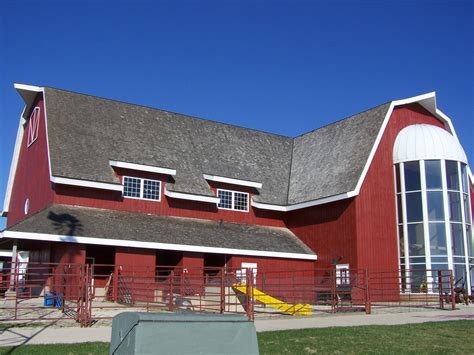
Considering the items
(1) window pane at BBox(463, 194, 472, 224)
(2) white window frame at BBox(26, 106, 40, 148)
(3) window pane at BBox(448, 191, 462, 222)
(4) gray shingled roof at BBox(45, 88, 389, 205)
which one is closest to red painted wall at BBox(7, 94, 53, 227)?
(2) white window frame at BBox(26, 106, 40, 148)

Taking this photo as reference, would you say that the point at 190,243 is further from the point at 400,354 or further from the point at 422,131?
the point at 400,354

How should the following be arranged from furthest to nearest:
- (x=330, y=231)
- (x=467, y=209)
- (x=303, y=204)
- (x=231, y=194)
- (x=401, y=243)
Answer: (x=231, y=194) → (x=303, y=204) → (x=330, y=231) → (x=467, y=209) → (x=401, y=243)

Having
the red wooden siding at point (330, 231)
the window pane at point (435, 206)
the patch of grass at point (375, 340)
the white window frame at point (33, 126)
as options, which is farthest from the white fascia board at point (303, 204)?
the patch of grass at point (375, 340)

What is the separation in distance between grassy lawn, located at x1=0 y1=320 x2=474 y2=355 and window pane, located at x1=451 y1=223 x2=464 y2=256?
13621 millimetres

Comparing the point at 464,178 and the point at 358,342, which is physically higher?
the point at 464,178

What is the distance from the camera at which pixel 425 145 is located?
2786 centimetres

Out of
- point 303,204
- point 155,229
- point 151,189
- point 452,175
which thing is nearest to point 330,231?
point 303,204

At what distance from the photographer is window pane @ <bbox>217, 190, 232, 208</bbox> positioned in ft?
98.4

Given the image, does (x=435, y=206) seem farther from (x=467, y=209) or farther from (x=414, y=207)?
(x=467, y=209)

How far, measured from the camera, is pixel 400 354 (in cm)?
1023

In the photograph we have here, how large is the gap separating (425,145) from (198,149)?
12207 mm

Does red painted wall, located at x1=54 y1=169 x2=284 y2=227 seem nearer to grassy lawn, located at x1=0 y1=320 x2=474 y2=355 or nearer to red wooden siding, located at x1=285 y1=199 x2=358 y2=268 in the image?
red wooden siding, located at x1=285 y1=199 x2=358 y2=268

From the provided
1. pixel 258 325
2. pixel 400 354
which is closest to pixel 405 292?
pixel 258 325

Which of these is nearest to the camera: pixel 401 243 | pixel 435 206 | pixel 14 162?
pixel 435 206
